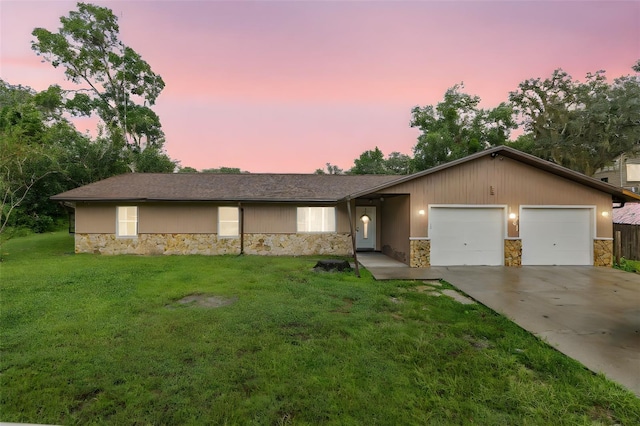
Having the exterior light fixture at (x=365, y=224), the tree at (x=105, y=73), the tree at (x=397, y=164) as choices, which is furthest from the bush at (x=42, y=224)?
the tree at (x=397, y=164)

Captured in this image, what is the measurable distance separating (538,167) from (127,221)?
49.9 feet

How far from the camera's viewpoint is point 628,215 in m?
12.7

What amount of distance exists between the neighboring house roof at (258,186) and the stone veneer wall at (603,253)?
5.24 ft

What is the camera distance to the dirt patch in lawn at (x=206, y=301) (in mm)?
5219

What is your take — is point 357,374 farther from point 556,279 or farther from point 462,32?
point 462,32

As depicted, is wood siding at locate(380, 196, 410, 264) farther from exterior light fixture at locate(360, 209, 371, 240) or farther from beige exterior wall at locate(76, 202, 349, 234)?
beige exterior wall at locate(76, 202, 349, 234)

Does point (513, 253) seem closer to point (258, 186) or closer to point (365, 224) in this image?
point (365, 224)

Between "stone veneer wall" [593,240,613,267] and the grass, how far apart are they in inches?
290

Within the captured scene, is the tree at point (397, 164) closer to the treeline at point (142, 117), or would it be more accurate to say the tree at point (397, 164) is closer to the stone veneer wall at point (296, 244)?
the treeline at point (142, 117)

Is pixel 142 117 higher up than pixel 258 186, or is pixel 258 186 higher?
pixel 142 117

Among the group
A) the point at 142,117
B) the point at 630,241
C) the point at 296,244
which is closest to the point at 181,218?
the point at 296,244

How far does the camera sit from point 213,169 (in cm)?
4294

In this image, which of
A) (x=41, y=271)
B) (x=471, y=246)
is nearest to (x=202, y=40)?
(x=41, y=271)

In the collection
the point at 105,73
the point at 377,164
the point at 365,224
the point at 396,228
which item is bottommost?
the point at 396,228
